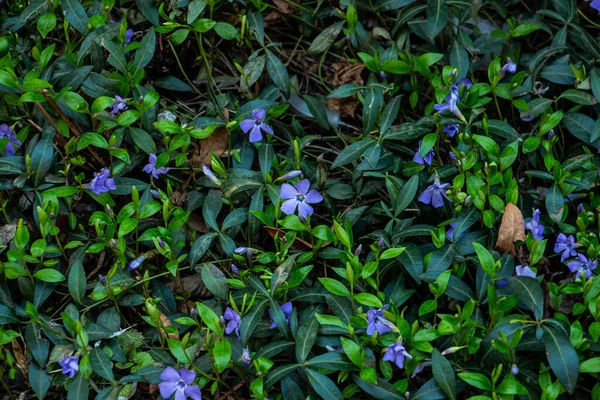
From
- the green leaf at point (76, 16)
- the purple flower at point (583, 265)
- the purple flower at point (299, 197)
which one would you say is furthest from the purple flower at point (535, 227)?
the green leaf at point (76, 16)

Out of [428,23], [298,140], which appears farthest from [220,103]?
[428,23]

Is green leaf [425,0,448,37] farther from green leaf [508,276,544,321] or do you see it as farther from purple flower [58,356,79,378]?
purple flower [58,356,79,378]

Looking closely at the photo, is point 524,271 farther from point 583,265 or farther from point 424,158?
point 424,158

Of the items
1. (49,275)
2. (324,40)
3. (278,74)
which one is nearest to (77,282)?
(49,275)

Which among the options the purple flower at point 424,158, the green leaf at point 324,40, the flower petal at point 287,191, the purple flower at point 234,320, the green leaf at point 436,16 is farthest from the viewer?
the green leaf at point 324,40

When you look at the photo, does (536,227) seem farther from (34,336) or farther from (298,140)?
(34,336)

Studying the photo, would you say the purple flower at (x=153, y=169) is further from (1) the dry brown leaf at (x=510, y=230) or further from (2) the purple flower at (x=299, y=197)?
(1) the dry brown leaf at (x=510, y=230)
